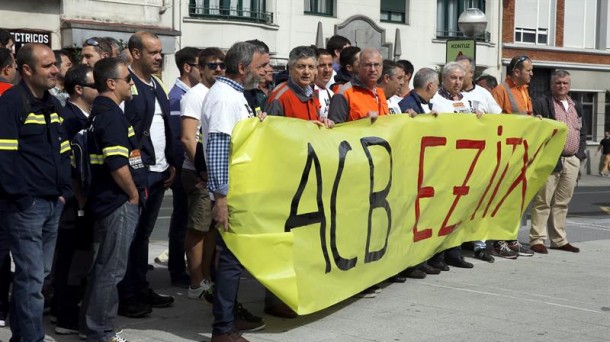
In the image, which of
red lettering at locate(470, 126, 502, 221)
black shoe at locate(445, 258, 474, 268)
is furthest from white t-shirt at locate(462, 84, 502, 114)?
black shoe at locate(445, 258, 474, 268)

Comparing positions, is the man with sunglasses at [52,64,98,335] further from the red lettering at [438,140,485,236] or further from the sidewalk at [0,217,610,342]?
the red lettering at [438,140,485,236]

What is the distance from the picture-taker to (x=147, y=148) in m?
7.84

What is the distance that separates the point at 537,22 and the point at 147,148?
34017 mm

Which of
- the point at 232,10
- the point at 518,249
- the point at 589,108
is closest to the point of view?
the point at 518,249

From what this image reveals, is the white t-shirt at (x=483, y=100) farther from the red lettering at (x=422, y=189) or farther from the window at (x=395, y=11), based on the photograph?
the window at (x=395, y=11)

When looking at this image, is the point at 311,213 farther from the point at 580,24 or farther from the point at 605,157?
the point at 580,24

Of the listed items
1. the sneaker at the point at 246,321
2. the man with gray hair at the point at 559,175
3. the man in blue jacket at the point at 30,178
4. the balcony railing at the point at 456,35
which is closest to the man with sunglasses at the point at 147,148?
the sneaker at the point at 246,321

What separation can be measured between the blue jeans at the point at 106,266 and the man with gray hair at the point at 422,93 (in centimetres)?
398

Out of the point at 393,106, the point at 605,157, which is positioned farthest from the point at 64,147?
the point at 605,157

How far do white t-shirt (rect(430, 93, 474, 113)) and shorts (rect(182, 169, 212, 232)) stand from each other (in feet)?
9.85

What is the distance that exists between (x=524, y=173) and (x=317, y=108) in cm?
331

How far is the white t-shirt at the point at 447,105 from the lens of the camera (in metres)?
10.5

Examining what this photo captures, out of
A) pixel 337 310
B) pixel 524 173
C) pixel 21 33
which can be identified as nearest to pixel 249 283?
pixel 337 310

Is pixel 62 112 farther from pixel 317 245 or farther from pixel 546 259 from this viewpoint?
pixel 546 259
